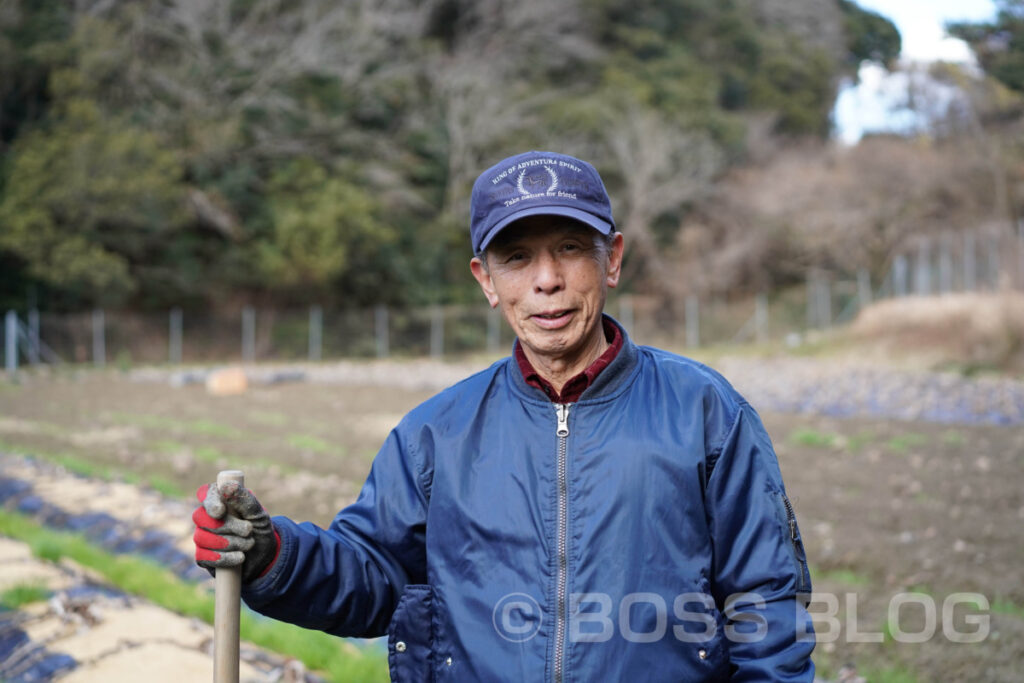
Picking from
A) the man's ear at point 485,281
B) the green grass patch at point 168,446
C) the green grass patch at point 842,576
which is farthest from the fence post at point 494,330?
the man's ear at point 485,281

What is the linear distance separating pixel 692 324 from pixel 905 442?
19780mm

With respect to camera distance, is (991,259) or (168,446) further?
(991,259)

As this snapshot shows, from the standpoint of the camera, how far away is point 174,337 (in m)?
21.7

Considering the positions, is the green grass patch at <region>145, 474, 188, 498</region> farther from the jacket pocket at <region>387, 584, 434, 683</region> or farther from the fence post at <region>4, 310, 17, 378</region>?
the fence post at <region>4, 310, 17, 378</region>

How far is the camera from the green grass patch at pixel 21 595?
3.62 metres

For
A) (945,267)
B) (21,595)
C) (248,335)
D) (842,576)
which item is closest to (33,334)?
(248,335)

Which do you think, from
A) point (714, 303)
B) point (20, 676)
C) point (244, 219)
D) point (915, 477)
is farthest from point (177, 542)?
point (714, 303)

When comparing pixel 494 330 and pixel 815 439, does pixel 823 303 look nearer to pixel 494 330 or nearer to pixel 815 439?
pixel 494 330

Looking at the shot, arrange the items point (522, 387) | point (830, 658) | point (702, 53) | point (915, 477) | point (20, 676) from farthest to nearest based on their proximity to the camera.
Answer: point (702, 53) < point (915, 477) < point (830, 658) < point (20, 676) < point (522, 387)

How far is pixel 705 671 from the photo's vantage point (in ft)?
5.59

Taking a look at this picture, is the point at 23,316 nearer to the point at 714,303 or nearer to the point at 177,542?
the point at 177,542

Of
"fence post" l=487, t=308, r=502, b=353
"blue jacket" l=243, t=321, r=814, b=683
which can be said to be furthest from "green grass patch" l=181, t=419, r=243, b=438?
"fence post" l=487, t=308, r=502, b=353

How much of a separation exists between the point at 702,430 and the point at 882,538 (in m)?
3.89

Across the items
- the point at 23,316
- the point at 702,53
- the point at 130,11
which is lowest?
the point at 23,316
